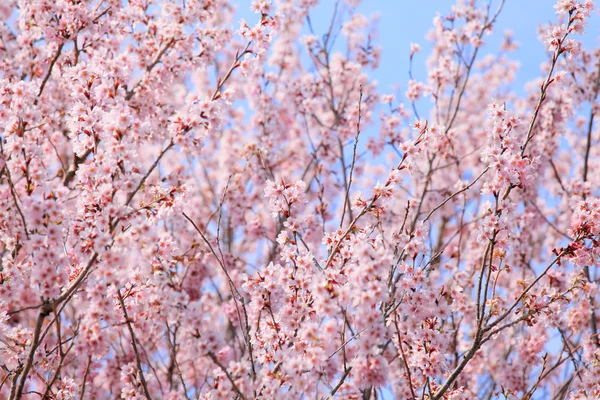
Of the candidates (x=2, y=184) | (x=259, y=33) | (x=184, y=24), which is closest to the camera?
(x=259, y=33)

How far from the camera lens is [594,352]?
5.01m

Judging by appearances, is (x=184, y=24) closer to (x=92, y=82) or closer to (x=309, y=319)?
(x=92, y=82)

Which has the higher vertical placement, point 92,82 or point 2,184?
point 2,184

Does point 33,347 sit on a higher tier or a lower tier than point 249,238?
lower

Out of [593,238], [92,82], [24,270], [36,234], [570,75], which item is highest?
[570,75]

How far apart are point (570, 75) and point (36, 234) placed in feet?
22.8

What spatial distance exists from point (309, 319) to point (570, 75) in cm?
560

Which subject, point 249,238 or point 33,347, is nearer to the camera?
point 33,347

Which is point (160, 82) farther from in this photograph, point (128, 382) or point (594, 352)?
point (594, 352)

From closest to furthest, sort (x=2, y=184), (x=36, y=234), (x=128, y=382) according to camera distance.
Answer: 1. (x=36, y=234)
2. (x=128, y=382)
3. (x=2, y=184)

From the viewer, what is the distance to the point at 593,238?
4293 mm

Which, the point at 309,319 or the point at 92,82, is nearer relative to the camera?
the point at 309,319

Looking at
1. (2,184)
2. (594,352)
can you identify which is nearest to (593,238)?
(594,352)

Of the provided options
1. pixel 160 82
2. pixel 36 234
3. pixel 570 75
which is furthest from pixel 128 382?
pixel 570 75
